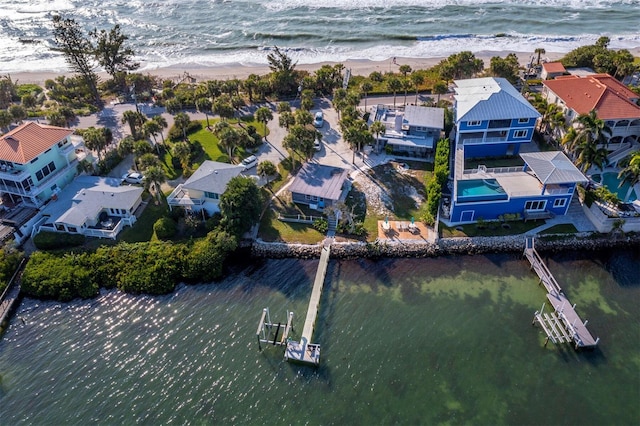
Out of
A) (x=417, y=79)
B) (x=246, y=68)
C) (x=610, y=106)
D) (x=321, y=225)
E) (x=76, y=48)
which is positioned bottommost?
(x=321, y=225)

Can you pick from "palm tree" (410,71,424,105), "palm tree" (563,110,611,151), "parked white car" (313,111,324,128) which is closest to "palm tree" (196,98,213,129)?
"parked white car" (313,111,324,128)

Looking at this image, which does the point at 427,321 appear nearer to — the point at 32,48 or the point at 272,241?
the point at 272,241

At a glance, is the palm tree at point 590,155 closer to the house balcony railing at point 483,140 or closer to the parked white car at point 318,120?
the house balcony railing at point 483,140

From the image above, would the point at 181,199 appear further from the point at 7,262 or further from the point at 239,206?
the point at 7,262

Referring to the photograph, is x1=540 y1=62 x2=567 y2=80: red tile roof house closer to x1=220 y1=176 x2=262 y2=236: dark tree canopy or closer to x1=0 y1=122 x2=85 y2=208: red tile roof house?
x1=220 y1=176 x2=262 y2=236: dark tree canopy

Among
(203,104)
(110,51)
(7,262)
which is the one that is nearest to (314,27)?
(110,51)

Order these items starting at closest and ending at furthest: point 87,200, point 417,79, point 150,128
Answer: point 87,200 < point 150,128 < point 417,79

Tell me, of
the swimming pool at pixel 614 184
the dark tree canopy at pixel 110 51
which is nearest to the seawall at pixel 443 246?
the swimming pool at pixel 614 184
